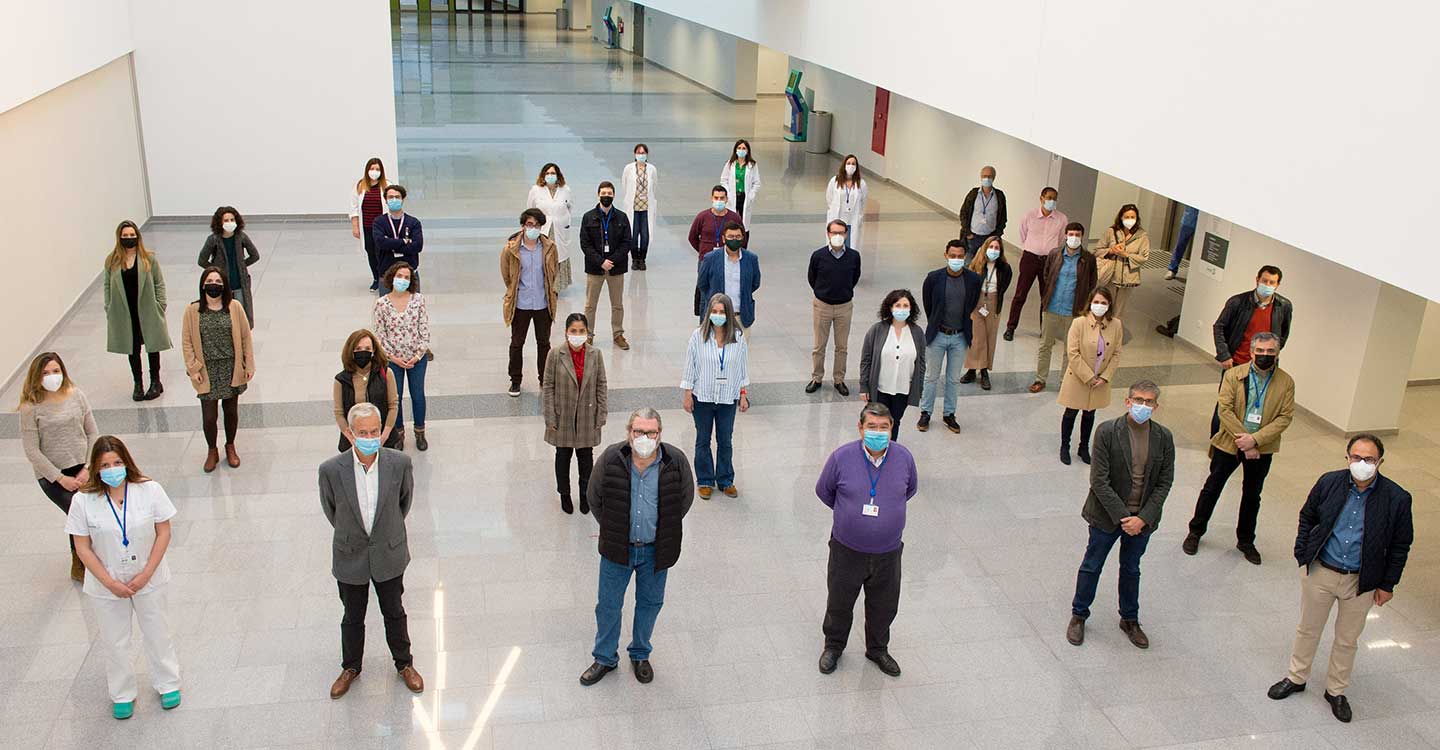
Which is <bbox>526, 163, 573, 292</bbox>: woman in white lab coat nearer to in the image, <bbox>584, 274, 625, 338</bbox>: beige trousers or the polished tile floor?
<bbox>584, 274, 625, 338</bbox>: beige trousers

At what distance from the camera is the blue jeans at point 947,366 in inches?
380

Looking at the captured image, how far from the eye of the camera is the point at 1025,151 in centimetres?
1591

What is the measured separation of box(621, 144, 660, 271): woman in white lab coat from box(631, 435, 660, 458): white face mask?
7792mm

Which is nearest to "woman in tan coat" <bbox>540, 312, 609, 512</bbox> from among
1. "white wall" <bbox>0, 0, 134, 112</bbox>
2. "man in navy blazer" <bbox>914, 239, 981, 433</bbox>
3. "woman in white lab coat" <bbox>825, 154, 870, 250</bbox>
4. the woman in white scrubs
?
the woman in white scrubs

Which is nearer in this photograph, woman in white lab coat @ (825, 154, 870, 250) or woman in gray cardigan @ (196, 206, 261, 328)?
woman in gray cardigan @ (196, 206, 261, 328)

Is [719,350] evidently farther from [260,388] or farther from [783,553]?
[260,388]

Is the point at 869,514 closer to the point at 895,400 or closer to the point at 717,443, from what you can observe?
the point at 717,443

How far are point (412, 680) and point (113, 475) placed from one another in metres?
1.79

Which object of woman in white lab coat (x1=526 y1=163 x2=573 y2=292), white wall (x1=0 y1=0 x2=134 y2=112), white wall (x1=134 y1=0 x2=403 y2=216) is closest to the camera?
white wall (x1=0 y1=0 x2=134 y2=112)

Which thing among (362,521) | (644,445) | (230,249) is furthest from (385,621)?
(230,249)

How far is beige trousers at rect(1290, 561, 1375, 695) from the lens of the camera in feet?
20.3

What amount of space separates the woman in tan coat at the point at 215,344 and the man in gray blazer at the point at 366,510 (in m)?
2.95

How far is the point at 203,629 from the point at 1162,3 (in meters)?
7.74

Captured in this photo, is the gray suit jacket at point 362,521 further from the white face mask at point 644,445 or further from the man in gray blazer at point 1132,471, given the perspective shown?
the man in gray blazer at point 1132,471
